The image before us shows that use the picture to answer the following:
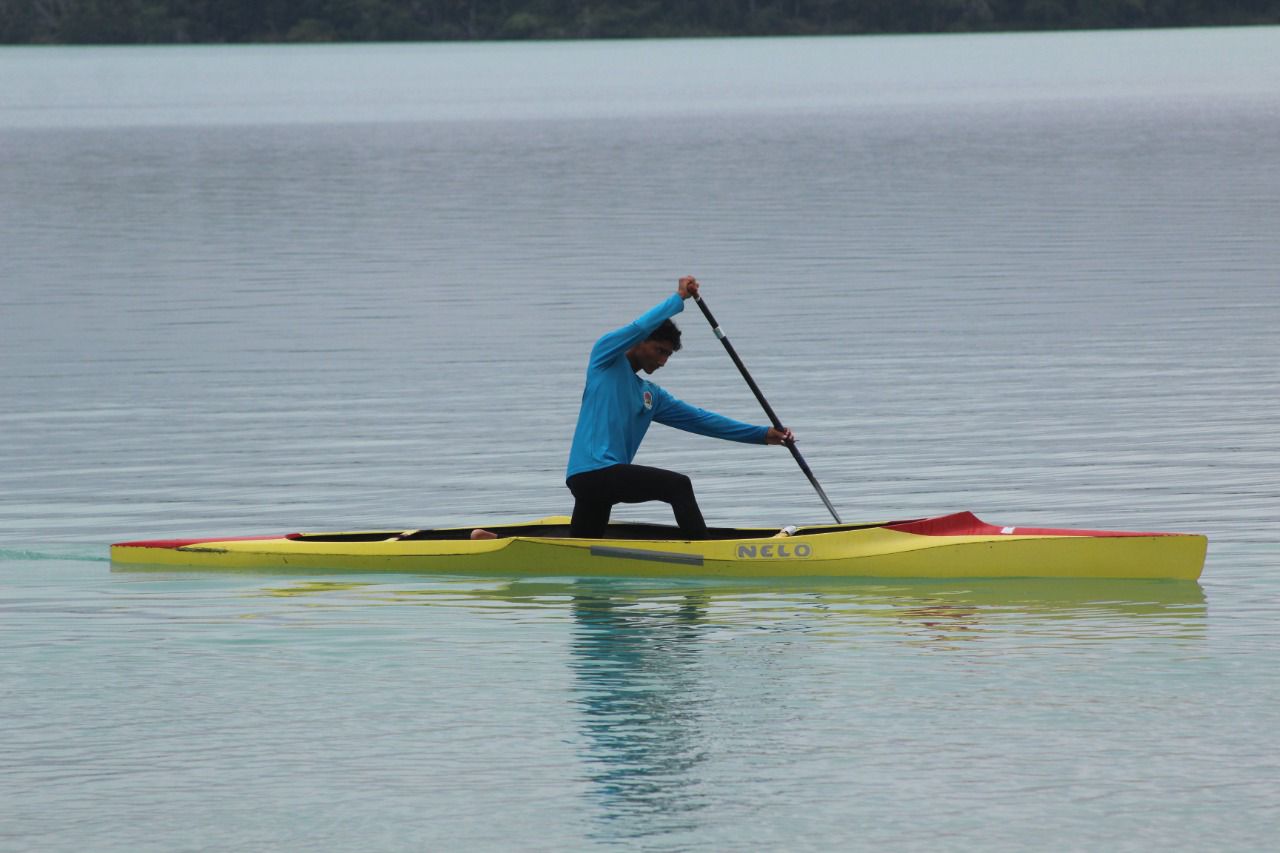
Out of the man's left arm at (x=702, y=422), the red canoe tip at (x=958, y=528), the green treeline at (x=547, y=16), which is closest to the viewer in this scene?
the red canoe tip at (x=958, y=528)

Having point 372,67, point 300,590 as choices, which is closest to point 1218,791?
point 300,590

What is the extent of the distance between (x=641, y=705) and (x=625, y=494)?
2858mm

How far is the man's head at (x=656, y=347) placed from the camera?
14.0 metres

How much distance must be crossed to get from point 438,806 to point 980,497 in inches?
337

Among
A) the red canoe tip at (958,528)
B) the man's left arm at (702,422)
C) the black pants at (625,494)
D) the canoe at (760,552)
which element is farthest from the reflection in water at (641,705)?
the red canoe tip at (958,528)

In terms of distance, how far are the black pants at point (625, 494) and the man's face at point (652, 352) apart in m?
0.63

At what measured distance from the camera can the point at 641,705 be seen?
38.5ft

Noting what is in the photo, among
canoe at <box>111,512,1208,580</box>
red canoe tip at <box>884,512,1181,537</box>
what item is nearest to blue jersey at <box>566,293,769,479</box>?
canoe at <box>111,512,1208,580</box>

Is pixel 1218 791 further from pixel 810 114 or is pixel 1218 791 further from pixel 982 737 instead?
pixel 810 114

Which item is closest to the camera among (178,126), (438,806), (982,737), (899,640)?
(438,806)

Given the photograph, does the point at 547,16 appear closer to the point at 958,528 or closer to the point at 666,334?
the point at 958,528

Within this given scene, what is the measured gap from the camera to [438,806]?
33.0 feet

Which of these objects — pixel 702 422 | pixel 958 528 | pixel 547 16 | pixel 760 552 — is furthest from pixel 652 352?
pixel 547 16

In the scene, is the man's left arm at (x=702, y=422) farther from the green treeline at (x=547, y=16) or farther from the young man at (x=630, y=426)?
the green treeline at (x=547, y=16)
